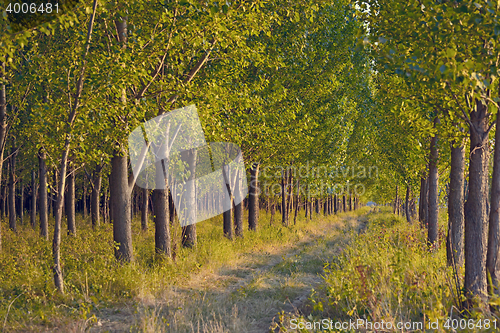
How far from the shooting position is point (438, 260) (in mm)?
7656

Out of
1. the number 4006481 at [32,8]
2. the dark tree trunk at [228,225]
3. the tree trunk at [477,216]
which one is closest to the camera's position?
the tree trunk at [477,216]

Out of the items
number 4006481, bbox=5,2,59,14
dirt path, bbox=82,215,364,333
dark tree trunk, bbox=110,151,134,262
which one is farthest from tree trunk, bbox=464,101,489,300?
dark tree trunk, bbox=110,151,134,262

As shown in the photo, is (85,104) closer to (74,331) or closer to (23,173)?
(74,331)

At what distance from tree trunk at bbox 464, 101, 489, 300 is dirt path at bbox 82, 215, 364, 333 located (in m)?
2.76

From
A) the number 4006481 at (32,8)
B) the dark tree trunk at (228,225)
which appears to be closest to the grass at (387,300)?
the number 4006481 at (32,8)

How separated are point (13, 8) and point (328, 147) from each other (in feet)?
56.9

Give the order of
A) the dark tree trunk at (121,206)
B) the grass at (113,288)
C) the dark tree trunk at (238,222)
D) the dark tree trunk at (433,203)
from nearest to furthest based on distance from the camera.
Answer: the grass at (113,288), the dark tree trunk at (121,206), the dark tree trunk at (433,203), the dark tree trunk at (238,222)

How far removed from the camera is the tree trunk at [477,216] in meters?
5.04

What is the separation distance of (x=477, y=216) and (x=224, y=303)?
4855mm

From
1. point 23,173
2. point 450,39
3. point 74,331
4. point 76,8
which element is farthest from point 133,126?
point 23,173

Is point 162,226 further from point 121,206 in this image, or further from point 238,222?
point 238,222

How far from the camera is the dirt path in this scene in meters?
5.73

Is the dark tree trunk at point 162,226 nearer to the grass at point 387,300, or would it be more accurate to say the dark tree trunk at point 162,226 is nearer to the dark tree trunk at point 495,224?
the grass at point 387,300

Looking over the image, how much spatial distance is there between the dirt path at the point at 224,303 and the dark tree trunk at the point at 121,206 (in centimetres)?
184
